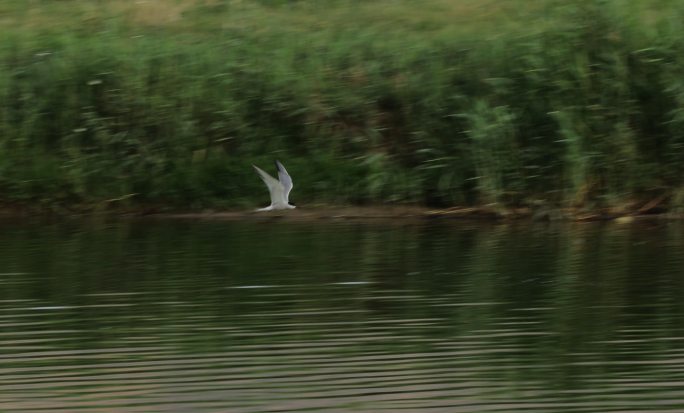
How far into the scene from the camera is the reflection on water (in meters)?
5.82

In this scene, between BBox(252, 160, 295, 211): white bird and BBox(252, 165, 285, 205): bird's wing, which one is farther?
BBox(252, 165, 285, 205): bird's wing

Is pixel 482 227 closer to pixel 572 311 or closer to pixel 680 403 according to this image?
pixel 572 311

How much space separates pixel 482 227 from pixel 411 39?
395 centimetres

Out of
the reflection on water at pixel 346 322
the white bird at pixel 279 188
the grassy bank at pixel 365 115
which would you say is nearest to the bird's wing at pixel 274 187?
the white bird at pixel 279 188

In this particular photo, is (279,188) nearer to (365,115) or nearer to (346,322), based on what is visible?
(365,115)

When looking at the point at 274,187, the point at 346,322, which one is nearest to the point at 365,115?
the point at 274,187

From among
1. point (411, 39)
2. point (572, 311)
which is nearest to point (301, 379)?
point (572, 311)

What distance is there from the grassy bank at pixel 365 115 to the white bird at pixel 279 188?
1041 millimetres

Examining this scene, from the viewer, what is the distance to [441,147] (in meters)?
14.0

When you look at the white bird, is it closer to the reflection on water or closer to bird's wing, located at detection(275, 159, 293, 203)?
bird's wing, located at detection(275, 159, 293, 203)

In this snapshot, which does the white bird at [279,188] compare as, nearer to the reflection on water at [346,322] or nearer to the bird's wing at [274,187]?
the bird's wing at [274,187]

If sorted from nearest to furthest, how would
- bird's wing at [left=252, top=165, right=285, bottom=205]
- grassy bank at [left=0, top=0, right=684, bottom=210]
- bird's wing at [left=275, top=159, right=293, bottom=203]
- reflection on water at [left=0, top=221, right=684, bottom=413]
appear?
reflection on water at [left=0, top=221, right=684, bottom=413], bird's wing at [left=275, top=159, right=293, bottom=203], bird's wing at [left=252, top=165, right=285, bottom=205], grassy bank at [left=0, top=0, right=684, bottom=210]

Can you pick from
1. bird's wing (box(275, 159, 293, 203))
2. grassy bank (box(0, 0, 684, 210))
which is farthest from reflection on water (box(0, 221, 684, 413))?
grassy bank (box(0, 0, 684, 210))

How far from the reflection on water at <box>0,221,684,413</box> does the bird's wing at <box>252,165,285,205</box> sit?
1.17 m
